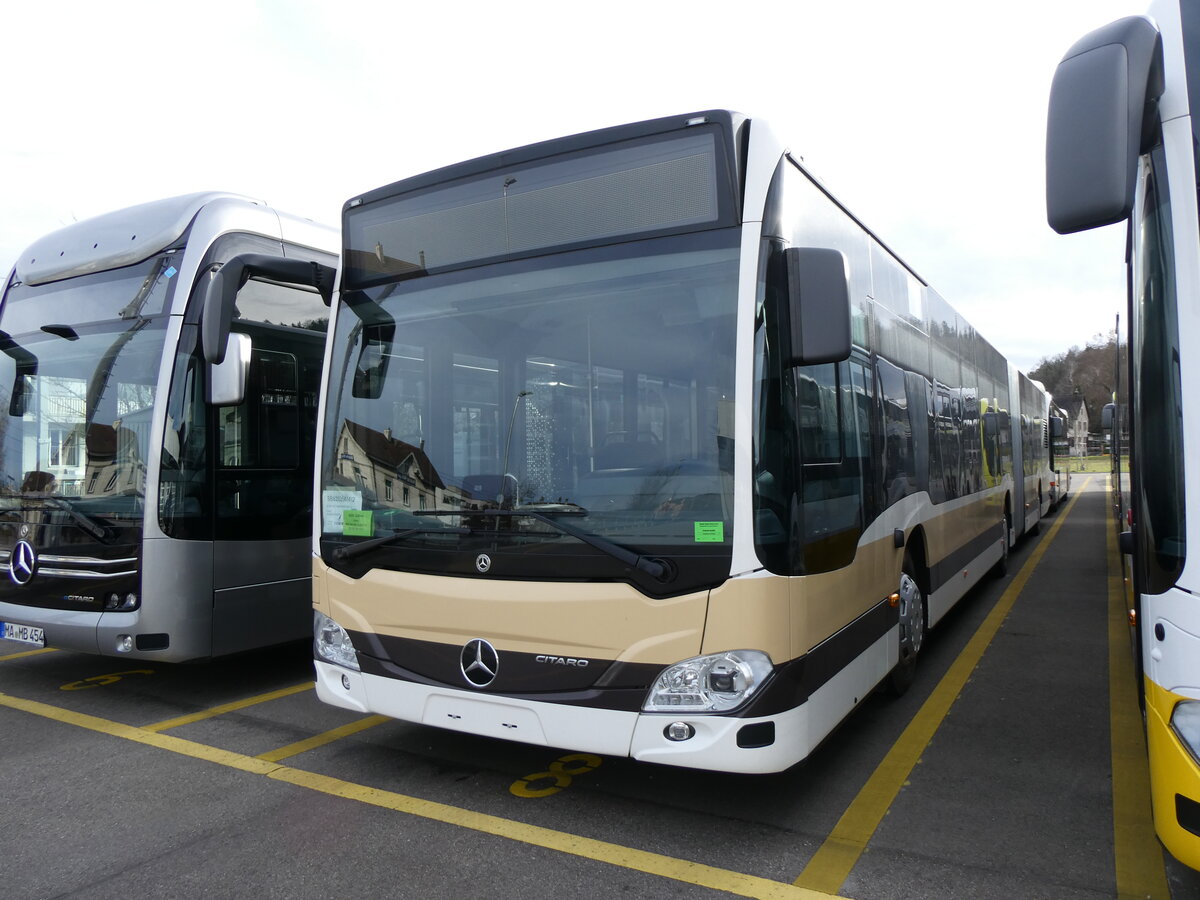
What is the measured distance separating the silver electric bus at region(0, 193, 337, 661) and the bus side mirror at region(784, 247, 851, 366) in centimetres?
283

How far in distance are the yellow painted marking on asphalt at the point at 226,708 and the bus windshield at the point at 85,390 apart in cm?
129

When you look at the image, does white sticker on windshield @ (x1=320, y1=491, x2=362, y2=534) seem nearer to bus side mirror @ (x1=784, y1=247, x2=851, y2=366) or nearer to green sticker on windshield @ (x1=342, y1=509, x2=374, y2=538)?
green sticker on windshield @ (x1=342, y1=509, x2=374, y2=538)

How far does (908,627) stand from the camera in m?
5.70

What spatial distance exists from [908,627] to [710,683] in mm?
2723

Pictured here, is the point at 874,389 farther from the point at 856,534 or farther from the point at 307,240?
the point at 307,240

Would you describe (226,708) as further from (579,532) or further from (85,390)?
(579,532)

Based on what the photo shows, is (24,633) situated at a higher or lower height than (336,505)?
lower

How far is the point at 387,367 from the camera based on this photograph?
14.5ft

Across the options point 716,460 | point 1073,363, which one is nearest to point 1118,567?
point 716,460

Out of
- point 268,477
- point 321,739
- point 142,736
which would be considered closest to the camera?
point 321,739

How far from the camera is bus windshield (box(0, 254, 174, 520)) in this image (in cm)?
573

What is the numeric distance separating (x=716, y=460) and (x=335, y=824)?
2.34 meters

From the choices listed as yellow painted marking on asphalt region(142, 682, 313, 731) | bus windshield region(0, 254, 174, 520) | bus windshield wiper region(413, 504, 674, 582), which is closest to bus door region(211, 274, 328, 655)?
yellow painted marking on asphalt region(142, 682, 313, 731)

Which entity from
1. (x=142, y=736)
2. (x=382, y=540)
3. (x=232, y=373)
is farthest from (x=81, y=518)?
(x=382, y=540)
